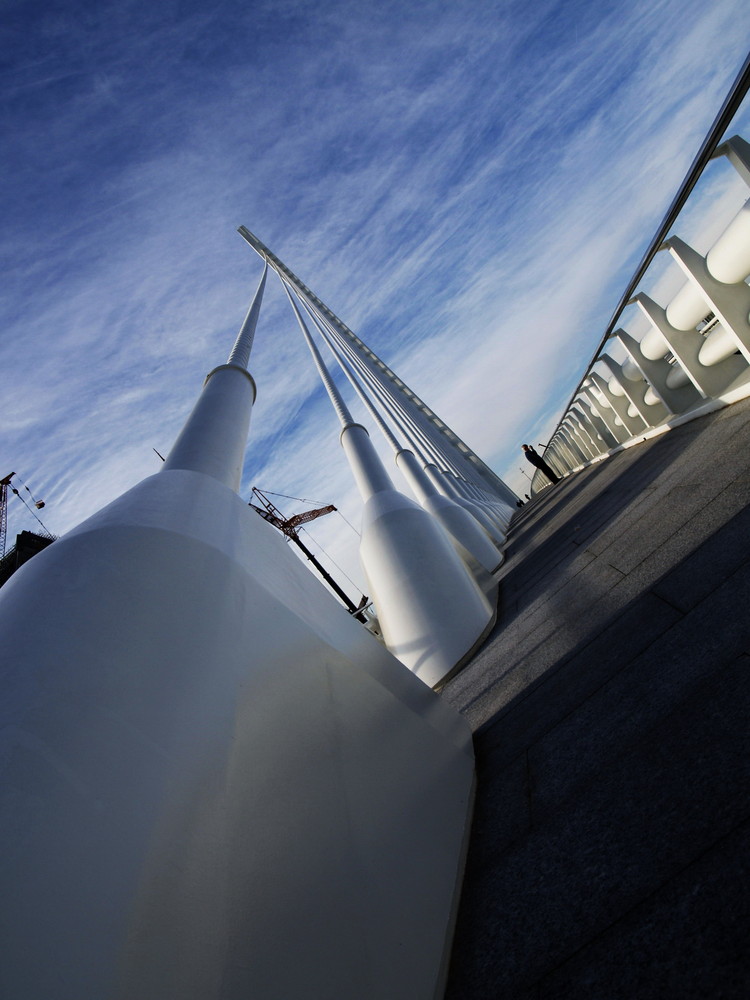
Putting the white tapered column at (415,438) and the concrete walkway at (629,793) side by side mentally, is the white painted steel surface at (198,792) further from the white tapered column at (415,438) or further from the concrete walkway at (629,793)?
the white tapered column at (415,438)

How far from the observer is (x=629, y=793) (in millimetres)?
1573

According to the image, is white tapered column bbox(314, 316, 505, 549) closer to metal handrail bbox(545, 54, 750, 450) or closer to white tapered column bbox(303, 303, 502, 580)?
white tapered column bbox(303, 303, 502, 580)

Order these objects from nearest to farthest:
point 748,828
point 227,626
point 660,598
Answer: point 748,828 → point 227,626 → point 660,598

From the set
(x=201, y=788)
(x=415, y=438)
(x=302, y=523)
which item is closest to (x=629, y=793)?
(x=201, y=788)

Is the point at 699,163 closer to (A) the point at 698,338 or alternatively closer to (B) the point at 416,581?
(A) the point at 698,338

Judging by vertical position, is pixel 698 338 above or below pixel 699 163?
below

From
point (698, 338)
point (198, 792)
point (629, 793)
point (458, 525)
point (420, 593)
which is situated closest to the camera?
point (198, 792)

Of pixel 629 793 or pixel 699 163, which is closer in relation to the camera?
pixel 629 793

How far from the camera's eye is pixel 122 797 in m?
1.25

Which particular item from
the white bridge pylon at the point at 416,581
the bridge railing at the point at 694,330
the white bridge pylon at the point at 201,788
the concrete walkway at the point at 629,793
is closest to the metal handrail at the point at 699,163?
the bridge railing at the point at 694,330

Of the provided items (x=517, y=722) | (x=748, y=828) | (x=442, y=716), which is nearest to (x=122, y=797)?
(x=748, y=828)

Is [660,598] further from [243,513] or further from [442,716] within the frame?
[243,513]

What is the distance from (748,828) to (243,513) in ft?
7.59

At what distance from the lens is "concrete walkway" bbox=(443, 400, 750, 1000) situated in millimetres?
1139
